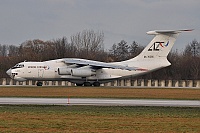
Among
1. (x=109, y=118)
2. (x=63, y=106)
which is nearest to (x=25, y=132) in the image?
(x=109, y=118)

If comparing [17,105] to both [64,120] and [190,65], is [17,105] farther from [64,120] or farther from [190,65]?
[190,65]

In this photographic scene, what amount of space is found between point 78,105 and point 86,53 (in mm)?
78033

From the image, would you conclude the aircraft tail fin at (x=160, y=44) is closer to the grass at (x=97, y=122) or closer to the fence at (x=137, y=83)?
the fence at (x=137, y=83)

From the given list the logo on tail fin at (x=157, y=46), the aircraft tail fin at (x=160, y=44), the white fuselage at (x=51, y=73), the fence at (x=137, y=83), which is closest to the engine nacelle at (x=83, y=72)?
the white fuselage at (x=51, y=73)

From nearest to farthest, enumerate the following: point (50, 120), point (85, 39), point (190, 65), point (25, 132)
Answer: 1. point (25, 132)
2. point (50, 120)
3. point (190, 65)
4. point (85, 39)

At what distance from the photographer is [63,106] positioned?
94.3ft

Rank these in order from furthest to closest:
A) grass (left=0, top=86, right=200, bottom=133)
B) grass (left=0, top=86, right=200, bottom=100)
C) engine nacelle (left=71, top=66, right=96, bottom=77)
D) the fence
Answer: the fence < engine nacelle (left=71, top=66, right=96, bottom=77) < grass (left=0, top=86, right=200, bottom=100) < grass (left=0, top=86, right=200, bottom=133)

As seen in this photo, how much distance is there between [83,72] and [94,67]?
63.1 inches

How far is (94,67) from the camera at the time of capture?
60.7 meters

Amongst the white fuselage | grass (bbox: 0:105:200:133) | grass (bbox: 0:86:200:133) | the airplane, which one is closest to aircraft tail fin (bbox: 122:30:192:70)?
the airplane

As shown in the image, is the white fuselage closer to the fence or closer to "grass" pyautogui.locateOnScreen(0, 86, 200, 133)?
the fence

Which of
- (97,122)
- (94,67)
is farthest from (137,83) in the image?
(97,122)

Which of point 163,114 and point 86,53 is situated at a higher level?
point 86,53

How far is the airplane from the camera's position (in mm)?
59969
